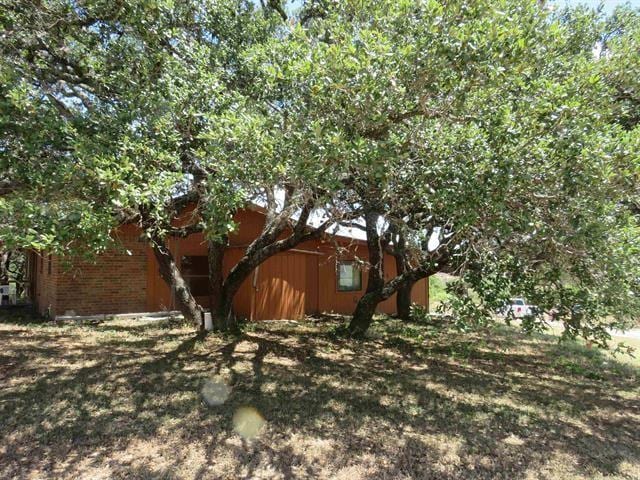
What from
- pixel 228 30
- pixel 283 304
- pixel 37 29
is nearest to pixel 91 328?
pixel 283 304

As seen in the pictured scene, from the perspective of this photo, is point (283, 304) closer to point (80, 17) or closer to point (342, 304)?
point (342, 304)

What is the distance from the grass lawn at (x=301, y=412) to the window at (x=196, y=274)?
4030mm

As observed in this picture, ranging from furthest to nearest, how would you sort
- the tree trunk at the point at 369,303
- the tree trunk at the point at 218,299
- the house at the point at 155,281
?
the house at the point at 155,281, the tree trunk at the point at 369,303, the tree trunk at the point at 218,299

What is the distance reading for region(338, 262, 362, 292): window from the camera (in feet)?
56.3

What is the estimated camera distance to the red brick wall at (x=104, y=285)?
12.2 meters

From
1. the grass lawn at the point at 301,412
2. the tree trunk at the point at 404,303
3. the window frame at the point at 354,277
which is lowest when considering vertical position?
the grass lawn at the point at 301,412

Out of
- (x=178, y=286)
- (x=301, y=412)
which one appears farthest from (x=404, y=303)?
(x=301, y=412)

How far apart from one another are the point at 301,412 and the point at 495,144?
3852mm

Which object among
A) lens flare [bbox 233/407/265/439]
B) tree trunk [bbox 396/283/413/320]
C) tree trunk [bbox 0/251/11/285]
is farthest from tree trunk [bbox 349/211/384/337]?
tree trunk [bbox 0/251/11/285]

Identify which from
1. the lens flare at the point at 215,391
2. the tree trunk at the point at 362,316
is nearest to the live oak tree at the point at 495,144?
the lens flare at the point at 215,391

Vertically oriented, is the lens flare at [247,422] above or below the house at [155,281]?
below

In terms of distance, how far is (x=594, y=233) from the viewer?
171 inches

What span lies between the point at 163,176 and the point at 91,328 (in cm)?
781

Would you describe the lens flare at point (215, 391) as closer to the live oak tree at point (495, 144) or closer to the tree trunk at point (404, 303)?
the live oak tree at point (495, 144)
